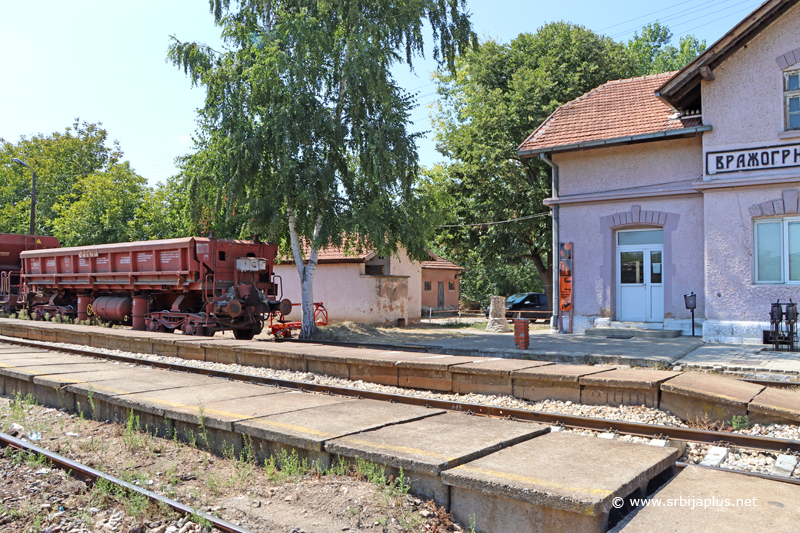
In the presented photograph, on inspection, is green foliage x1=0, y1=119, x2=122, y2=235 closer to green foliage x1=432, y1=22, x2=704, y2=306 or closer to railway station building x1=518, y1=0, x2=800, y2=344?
green foliage x1=432, y1=22, x2=704, y2=306

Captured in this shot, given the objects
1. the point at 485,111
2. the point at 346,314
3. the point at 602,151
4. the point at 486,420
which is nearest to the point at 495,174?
the point at 485,111

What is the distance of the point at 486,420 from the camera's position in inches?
240

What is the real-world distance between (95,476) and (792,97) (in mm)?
16083

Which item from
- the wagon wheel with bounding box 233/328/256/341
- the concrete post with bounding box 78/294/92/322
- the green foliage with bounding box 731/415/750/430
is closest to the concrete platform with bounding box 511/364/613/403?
the green foliage with bounding box 731/415/750/430

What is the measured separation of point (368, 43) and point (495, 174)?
42.0ft

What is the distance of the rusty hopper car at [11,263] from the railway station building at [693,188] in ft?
70.0

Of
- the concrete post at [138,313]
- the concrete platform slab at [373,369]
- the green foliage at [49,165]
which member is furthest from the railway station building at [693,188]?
the green foliage at [49,165]

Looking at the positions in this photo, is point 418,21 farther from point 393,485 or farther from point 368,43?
point 393,485

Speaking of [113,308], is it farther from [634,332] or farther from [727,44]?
[727,44]

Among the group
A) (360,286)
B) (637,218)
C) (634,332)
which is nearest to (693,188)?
(637,218)

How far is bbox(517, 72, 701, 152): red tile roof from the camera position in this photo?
16.4 m

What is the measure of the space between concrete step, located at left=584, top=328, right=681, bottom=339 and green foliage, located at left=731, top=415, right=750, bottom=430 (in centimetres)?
929

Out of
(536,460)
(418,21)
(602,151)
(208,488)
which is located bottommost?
(208,488)

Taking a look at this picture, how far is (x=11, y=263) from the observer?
81.8 ft
